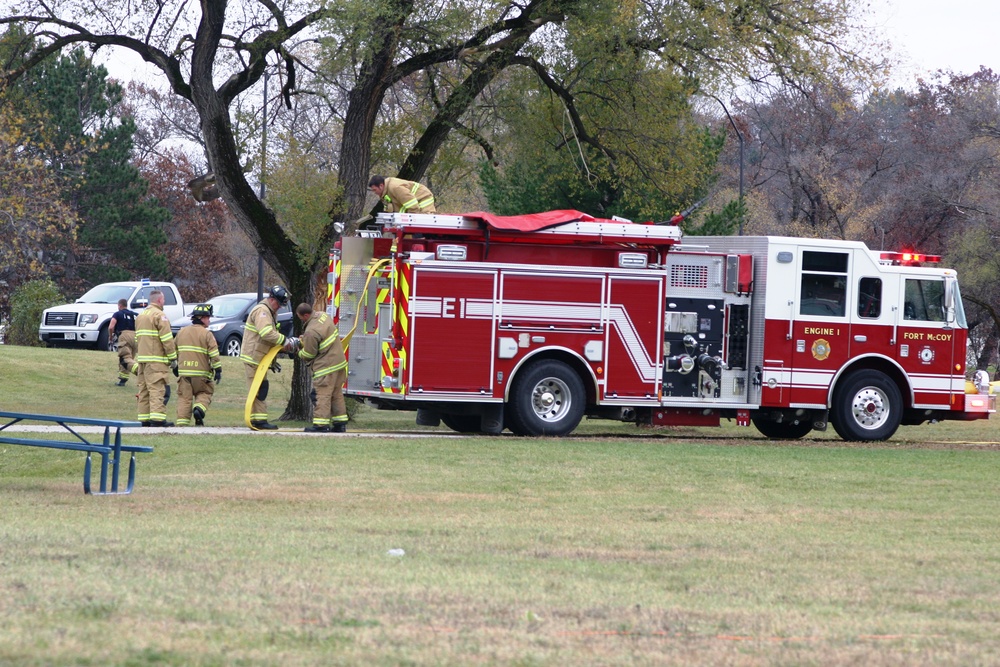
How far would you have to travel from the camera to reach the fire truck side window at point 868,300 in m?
18.0

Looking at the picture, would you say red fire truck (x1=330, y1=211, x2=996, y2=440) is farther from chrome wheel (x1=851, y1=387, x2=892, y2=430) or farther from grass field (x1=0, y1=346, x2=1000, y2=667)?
grass field (x1=0, y1=346, x2=1000, y2=667)

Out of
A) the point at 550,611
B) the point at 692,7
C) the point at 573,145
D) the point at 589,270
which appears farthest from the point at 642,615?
the point at 573,145

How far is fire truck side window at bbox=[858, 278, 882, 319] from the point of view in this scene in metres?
18.0

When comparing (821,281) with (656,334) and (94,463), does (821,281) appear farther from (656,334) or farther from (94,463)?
(94,463)

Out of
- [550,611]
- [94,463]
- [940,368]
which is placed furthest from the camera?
[940,368]

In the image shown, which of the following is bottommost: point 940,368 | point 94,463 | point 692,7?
point 94,463

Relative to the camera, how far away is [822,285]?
17969 mm

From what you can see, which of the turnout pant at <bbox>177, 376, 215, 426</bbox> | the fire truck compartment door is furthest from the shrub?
the fire truck compartment door

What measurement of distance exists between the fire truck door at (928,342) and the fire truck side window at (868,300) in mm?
311

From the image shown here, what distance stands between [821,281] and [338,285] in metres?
6.21

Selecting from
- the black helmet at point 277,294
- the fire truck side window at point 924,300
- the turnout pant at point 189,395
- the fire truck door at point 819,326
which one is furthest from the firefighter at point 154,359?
the fire truck side window at point 924,300

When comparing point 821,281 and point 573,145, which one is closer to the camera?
point 821,281

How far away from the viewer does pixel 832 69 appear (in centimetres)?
1950

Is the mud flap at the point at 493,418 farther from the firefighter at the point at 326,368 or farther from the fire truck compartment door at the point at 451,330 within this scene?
the firefighter at the point at 326,368
